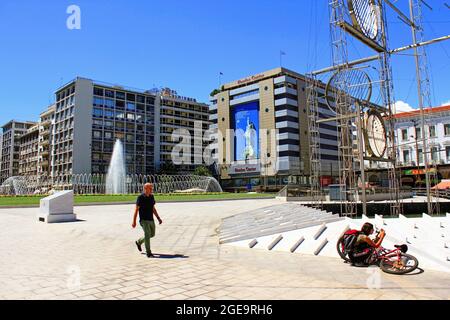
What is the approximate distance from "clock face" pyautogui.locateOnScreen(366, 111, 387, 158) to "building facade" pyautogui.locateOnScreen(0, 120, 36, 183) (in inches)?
4695

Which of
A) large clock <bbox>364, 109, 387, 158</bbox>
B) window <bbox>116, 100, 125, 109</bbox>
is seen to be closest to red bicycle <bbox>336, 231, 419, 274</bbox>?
large clock <bbox>364, 109, 387, 158</bbox>

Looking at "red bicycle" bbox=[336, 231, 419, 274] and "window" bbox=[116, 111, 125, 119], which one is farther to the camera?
"window" bbox=[116, 111, 125, 119]

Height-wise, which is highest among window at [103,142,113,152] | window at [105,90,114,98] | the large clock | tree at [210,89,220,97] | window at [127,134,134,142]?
tree at [210,89,220,97]

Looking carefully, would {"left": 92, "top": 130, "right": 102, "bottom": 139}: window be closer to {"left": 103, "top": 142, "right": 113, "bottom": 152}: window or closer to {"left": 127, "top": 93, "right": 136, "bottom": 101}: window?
{"left": 103, "top": 142, "right": 113, "bottom": 152}: window

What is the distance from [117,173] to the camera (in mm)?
72438

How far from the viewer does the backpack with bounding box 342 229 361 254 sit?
23.9 ft

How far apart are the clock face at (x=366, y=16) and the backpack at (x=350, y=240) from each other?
17.4 m

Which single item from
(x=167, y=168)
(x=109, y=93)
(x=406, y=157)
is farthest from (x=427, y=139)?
(x=109, y=93)

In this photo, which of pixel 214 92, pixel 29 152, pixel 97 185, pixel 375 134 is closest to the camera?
pixel 375 134

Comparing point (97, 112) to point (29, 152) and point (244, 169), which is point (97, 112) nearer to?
point (29, 152)

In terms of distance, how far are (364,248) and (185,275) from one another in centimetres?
365
